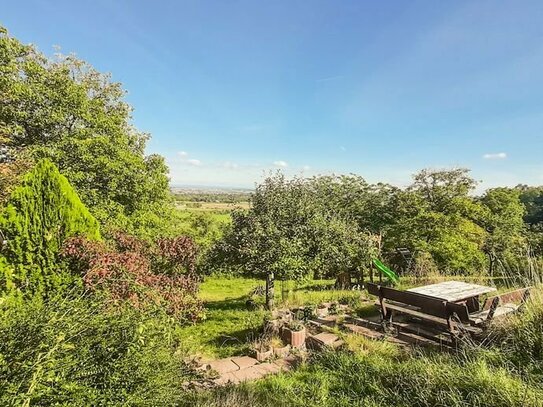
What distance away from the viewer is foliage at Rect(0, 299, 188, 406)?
1845 mm

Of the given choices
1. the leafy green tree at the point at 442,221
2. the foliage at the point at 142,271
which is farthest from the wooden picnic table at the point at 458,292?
the leafy green tree at the point at 442,221

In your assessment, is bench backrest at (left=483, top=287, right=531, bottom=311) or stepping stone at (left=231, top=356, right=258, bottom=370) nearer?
stepping stone at (left=231, top=356, right=258, bottom=370)

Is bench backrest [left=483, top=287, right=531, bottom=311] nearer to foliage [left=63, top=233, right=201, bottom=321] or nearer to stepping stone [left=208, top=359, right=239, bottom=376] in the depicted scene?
stepping stone [left=208, top=359, right=239, bottom=376]

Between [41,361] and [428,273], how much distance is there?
431 inches

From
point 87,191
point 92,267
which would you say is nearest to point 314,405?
point 92,267

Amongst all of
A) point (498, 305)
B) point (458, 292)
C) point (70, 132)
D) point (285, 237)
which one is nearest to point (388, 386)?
point (498, 305)

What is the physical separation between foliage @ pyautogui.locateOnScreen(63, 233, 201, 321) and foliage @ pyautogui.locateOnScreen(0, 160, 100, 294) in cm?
29

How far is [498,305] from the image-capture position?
448 cm

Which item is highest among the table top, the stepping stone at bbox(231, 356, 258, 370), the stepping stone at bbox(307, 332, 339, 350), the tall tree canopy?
the tall tree canopy

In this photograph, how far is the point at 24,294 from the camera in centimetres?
405

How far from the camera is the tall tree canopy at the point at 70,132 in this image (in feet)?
36.4

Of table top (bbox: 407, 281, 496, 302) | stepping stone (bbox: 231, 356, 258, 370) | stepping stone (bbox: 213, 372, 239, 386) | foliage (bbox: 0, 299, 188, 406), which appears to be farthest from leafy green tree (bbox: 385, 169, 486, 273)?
foliage (bbox: 0, 299, 188, 406)

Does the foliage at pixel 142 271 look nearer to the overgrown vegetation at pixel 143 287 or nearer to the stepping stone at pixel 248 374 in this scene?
the overgrown vegetation at pixel 143 287

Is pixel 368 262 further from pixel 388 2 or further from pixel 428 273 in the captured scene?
pixel 388 2
